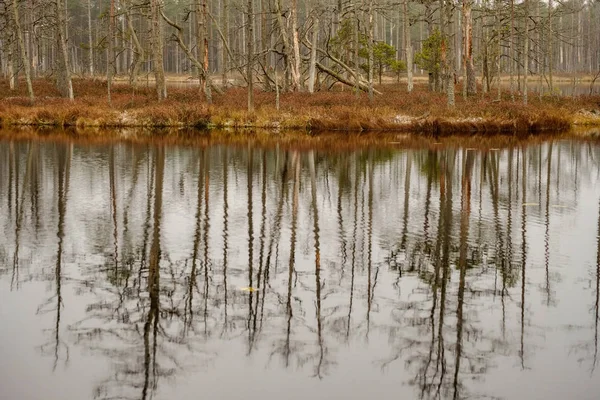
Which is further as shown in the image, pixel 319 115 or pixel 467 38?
pixel 467 38

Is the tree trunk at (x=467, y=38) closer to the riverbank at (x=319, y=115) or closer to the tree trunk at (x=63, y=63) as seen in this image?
the riverbank at (x=319, y=115)

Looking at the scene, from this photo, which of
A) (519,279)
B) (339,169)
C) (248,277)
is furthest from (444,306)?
(339,169)

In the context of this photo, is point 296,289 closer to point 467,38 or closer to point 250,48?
point 250,48

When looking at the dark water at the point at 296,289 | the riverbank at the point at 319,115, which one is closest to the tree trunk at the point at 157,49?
the riverbank at the point at 319,115

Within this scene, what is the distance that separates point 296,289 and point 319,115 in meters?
24.9

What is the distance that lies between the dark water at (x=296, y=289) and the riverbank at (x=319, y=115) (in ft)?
51.1

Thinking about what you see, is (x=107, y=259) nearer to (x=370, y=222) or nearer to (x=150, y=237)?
(x=150, y=237)

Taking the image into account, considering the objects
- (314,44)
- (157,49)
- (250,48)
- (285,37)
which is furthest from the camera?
(285,37)

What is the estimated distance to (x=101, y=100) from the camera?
122 feet

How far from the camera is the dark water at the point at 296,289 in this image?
6469 millimetres

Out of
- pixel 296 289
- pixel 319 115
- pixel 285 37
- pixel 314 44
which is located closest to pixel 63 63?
pixel 285 37

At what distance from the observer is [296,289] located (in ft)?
29.5

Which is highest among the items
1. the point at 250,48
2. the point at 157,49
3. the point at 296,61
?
the point at 157,49

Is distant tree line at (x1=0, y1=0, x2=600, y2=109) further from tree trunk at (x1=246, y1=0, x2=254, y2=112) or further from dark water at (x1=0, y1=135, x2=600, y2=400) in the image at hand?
dark water at (x1=0, y1=135, x2=600, y2=400)
